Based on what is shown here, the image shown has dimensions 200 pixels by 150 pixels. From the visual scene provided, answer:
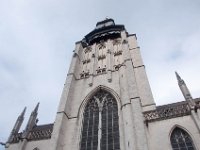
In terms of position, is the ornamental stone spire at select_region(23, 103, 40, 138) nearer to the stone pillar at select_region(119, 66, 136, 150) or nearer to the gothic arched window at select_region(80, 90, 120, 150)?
the gothic arched window at select_region(80, 90, 120, 150)

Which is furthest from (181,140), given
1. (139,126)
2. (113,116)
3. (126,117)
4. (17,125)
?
(17,125)

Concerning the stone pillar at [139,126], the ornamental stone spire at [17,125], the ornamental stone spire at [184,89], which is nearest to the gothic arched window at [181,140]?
the stone pillar at [139,126]

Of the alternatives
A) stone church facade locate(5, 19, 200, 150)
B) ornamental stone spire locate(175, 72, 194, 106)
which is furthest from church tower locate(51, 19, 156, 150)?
ornamental stone spire locate(175, 72, 194, 106)

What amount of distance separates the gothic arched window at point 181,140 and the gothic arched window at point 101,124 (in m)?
2.94

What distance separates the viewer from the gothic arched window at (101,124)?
1238 cm

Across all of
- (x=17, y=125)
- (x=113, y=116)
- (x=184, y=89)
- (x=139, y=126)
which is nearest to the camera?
(x=139, y=126)

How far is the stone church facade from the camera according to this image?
1133cm

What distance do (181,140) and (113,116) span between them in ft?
14.1

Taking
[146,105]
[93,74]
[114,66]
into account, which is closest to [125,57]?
[114,66]

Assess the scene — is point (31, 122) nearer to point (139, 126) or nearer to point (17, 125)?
point (17, 125)

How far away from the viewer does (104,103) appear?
49.2 feet

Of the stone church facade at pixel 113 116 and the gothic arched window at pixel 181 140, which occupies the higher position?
the stone church facade at pixel 113 116

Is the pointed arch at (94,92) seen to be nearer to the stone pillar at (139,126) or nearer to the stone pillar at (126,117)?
the stone pillar at (126,117)

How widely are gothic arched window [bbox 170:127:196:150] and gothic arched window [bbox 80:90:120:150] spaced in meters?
2.94
